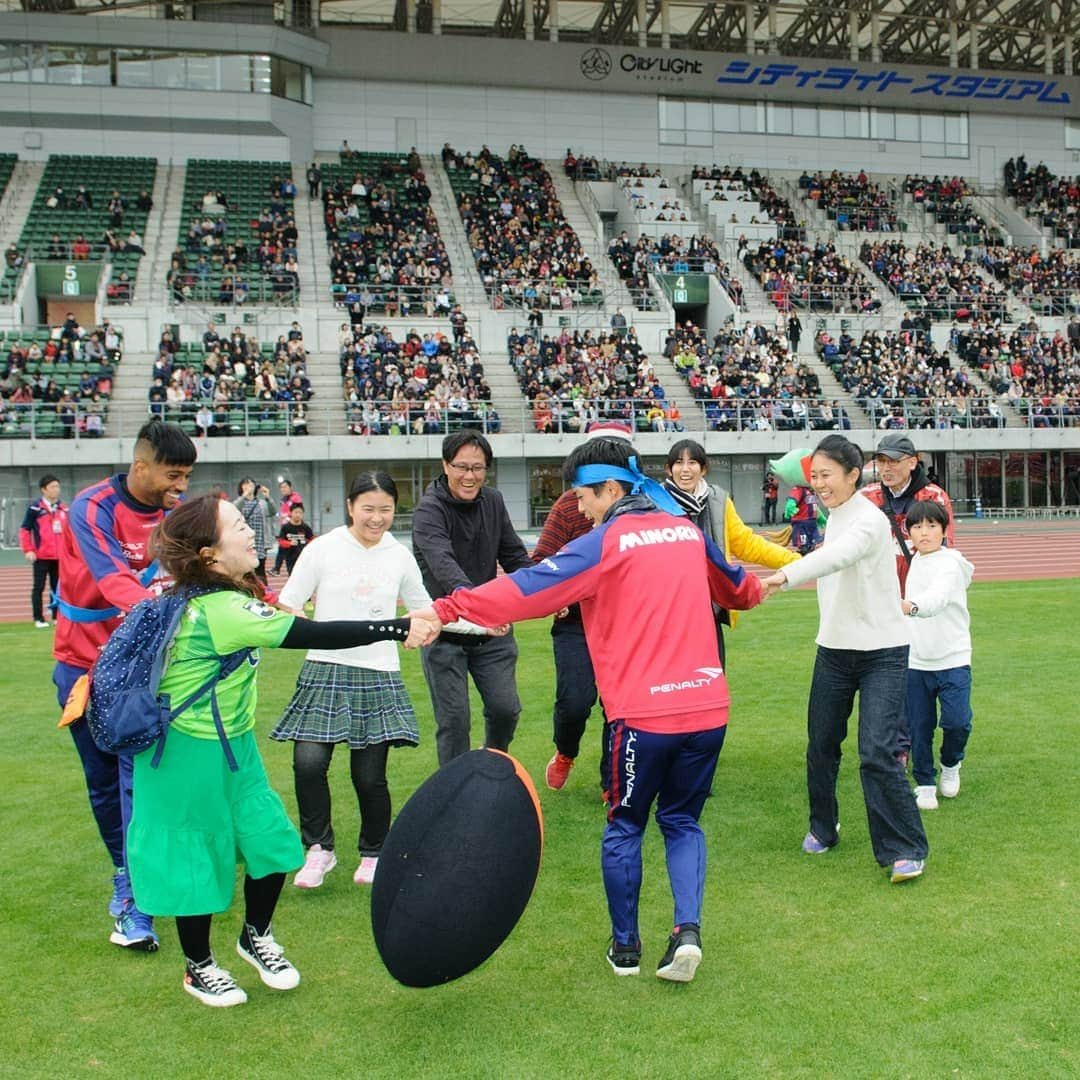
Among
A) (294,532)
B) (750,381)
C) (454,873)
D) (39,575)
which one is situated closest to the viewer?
(454,873)

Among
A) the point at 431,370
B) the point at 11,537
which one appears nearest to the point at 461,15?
the point at 431,370

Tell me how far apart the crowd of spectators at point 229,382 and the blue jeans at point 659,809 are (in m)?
25.2

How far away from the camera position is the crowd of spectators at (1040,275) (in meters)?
40.0

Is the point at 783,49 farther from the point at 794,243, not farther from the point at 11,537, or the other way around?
the point at 11,537

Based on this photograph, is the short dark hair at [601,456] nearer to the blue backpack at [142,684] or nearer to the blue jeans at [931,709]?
the blue backpack at [142,684]

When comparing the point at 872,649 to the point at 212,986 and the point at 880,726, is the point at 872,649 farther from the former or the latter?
the point at 212,986

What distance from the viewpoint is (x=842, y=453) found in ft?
17.1

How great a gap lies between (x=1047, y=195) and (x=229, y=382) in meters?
34.3

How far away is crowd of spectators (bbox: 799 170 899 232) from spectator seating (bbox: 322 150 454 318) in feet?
48.6

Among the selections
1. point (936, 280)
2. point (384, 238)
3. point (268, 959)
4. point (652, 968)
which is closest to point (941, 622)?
point (652, 968)

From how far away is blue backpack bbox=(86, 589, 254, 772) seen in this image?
3871 mm

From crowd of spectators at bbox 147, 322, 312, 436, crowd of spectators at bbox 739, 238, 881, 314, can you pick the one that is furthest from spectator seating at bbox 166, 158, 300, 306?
crowd of spectators at bbox 739, 238, 881, 314

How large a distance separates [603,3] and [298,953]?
1743 inches

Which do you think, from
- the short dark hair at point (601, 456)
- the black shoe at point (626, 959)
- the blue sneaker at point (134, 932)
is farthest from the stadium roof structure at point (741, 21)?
the black shoe at point (626, 959)
